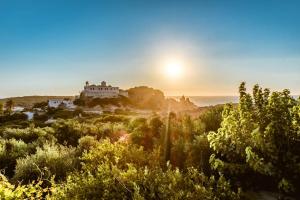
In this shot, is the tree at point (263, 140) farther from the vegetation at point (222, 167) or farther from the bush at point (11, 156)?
the bush at point (11, 156)

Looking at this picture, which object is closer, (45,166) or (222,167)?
(222,167)

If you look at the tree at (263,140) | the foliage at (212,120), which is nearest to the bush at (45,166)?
the tree at (263,140)

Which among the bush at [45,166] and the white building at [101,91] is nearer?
the bush at [45,166]

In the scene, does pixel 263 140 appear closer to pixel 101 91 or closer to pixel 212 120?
pixel 212 120

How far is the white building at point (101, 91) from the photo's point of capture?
389 feet

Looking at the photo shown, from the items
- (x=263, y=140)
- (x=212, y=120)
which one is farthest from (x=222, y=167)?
(x=212, y=120)

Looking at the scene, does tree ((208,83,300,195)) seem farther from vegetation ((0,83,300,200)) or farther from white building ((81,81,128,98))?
white building ((81,81,128,98))

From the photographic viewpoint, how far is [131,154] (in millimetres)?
9484

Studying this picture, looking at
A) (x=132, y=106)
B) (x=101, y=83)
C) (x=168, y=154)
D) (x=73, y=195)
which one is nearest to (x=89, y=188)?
(x=73, y=195)

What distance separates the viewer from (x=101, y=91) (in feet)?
396

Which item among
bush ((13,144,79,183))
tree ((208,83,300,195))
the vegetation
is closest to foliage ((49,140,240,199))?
the vegetation

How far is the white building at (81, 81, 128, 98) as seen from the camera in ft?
389

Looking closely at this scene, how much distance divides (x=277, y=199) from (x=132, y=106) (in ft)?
347

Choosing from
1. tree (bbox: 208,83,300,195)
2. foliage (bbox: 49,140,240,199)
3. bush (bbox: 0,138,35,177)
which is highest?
tree (bbox: 208,83,300,195)
